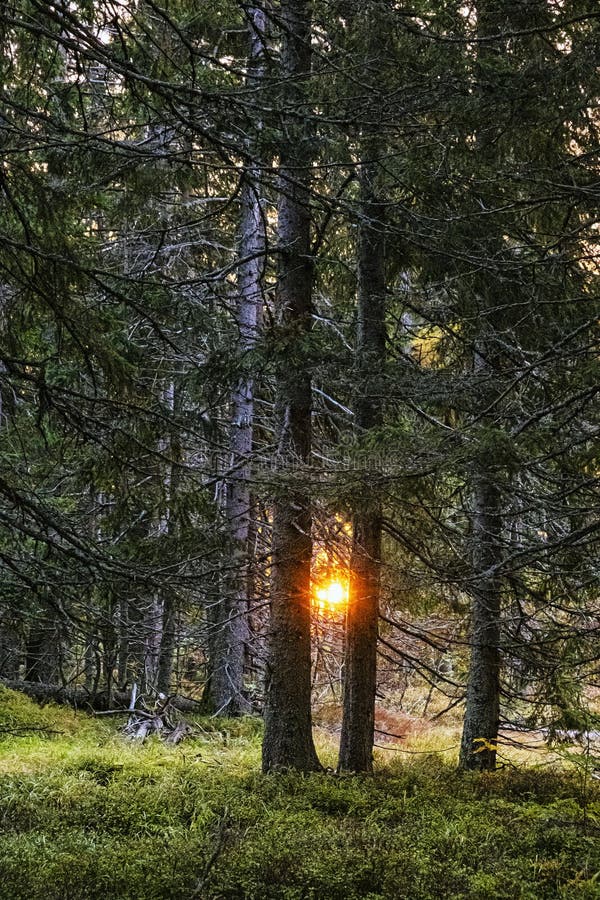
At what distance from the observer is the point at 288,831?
573cm

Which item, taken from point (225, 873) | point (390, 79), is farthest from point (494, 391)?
point (225, 873)

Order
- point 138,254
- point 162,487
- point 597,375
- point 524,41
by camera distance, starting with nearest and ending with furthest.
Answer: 1. point 597,375
2. point 162,487
3. point 524,41
4. point 138,254

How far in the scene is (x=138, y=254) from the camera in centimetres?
1165

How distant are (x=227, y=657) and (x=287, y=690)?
5.41 meters

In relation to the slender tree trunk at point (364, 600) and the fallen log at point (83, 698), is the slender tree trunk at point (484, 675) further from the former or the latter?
the fallen log at point (83, 698)

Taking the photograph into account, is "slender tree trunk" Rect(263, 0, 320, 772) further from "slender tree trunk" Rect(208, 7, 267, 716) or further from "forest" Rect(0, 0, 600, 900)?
"slender tree trunk" Rect(208, 7, 267, 716)

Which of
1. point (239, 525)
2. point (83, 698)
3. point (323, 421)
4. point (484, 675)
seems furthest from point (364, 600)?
point (83, 698)

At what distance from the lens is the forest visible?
487 centimetres

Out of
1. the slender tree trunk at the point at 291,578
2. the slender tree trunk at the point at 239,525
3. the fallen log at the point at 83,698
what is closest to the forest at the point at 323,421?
the slender tree trunk at the point at 291,578

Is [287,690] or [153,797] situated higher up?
[287,690]

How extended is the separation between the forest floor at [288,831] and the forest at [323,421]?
1.5 inches

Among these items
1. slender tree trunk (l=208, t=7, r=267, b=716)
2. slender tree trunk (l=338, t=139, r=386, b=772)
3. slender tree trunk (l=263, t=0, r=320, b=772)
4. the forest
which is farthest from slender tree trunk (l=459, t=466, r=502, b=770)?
slender tree trunk (l=208, t=7, r=267, b=716)

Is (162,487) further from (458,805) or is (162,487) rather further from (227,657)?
(227,657)

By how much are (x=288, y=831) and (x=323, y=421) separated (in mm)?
5909
